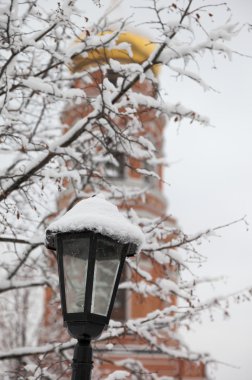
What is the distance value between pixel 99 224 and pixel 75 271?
0.31 metres

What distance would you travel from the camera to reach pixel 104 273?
3.28m

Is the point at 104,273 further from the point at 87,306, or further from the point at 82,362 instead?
the point at 82,362

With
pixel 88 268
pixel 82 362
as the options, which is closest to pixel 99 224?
pixel 88 268

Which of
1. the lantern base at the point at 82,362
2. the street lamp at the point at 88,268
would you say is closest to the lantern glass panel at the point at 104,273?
the street lamp at the point at 88,268

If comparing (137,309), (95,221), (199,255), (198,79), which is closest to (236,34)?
(198,79)

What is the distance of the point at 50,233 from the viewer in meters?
3.45

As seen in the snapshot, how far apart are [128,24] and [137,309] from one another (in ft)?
42.2

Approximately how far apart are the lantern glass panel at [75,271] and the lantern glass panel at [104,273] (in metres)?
0.07

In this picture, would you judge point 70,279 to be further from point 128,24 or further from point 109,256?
point 128,24

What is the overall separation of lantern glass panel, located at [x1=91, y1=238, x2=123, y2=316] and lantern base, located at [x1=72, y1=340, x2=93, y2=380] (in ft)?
0.72

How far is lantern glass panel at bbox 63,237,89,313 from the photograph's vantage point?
321 cm

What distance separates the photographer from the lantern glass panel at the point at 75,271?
3.21 meters

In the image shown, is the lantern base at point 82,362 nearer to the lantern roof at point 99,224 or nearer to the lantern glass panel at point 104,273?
the lantern glass panel at point 104,273

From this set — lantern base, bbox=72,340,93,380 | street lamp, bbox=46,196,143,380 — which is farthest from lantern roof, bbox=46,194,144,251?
lantern base, bbox=72,340,93,380
